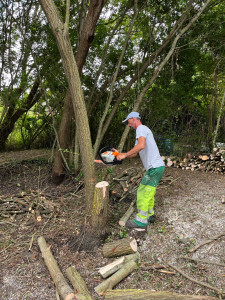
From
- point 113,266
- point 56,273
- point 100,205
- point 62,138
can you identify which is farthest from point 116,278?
point 62,138

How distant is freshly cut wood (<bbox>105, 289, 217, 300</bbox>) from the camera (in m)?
2.28

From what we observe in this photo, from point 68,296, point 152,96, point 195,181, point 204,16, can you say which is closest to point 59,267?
point 68,296

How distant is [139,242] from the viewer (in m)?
3.22

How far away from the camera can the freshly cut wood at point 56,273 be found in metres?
2.32

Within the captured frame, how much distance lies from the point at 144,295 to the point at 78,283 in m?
0.69

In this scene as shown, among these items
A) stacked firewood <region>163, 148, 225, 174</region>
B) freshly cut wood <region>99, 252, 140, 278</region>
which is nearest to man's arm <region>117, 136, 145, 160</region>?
freshly cut wood <region>99, 252, 140, 278</region>

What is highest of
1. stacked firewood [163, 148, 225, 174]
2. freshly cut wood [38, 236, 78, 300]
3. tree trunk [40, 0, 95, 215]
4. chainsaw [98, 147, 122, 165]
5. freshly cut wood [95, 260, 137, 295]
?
tree trunk [40, 0, 95, 215]

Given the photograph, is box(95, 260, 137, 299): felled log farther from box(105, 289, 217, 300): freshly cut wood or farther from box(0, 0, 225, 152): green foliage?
box(0, 0, 225, 152): green foliage

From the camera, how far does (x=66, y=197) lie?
15.5ft

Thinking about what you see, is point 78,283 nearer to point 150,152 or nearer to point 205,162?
point 150,152

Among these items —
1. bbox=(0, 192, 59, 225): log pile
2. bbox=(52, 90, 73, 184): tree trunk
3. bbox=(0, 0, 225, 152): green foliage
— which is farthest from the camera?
bbox=(0, 0, 225, 152): green foliage

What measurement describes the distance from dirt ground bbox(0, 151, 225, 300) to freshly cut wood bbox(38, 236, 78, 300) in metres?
0.10

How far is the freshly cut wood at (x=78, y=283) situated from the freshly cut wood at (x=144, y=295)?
0.22 metres

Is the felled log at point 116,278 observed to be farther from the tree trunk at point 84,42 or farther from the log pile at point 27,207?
the tree trunk at point 84,42
